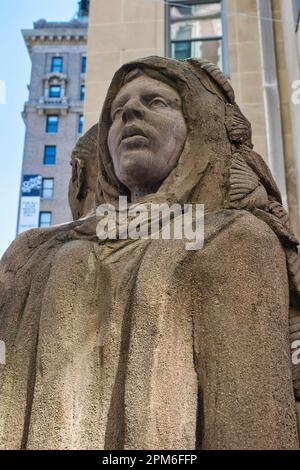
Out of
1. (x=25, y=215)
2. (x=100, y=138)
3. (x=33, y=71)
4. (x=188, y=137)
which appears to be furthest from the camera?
(x=33, y=71)

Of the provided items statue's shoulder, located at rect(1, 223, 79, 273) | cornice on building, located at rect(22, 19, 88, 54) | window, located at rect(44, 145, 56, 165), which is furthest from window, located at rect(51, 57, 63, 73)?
statue's shoulder, located at rect(1, 223, 79, 273)

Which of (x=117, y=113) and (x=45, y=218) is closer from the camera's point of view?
(x=117, y=113)

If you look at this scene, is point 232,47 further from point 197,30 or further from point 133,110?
point 133,110

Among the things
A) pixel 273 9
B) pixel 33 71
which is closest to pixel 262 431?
pixel 273 9

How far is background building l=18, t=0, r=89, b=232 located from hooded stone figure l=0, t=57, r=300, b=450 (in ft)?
145

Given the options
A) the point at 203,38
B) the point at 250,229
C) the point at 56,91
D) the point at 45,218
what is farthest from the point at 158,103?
the point at 56,91

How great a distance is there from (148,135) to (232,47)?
7.87 m

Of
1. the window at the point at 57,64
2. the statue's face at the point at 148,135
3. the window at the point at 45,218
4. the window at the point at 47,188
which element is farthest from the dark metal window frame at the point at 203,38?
the window at the point at 57,64

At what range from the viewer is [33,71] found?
58.7m

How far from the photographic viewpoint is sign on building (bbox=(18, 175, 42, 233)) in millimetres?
48156

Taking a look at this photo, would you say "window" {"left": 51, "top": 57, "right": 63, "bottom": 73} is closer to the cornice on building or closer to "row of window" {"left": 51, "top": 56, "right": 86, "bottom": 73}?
"row of window" {"left": 51, "top": 56, "right": 86, "bottom": 73}

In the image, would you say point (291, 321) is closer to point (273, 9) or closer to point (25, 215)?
point (273, 9)

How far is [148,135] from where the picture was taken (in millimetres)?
3758
